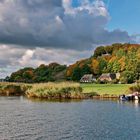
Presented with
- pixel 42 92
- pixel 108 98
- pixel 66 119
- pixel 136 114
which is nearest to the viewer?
pixel 66 119

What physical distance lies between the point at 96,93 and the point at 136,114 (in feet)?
142

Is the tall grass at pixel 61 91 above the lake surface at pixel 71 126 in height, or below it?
above

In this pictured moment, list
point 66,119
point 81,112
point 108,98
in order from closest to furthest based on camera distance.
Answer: point 66,119 < point 81,112 < point 108,98

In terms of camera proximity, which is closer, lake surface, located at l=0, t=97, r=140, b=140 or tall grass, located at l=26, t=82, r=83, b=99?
lake surface, located at l=0, t=97, r=140, b=140

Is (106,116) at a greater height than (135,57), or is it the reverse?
(135,57)

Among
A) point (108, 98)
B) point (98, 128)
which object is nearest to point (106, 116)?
point (98, 128)

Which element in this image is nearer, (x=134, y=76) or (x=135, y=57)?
(x=134, y=76)

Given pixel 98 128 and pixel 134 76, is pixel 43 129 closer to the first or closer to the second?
pixel 98 128

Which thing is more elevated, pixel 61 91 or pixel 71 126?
pixel 61 91

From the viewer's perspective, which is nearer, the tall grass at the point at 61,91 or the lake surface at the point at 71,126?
the lake surface at the point at 71,126

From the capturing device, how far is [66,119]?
55219 millimetres

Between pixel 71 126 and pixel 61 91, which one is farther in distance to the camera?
pixel 61 91

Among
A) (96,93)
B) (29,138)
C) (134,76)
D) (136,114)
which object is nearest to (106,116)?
(136,114)

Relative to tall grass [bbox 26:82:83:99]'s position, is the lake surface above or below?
below
